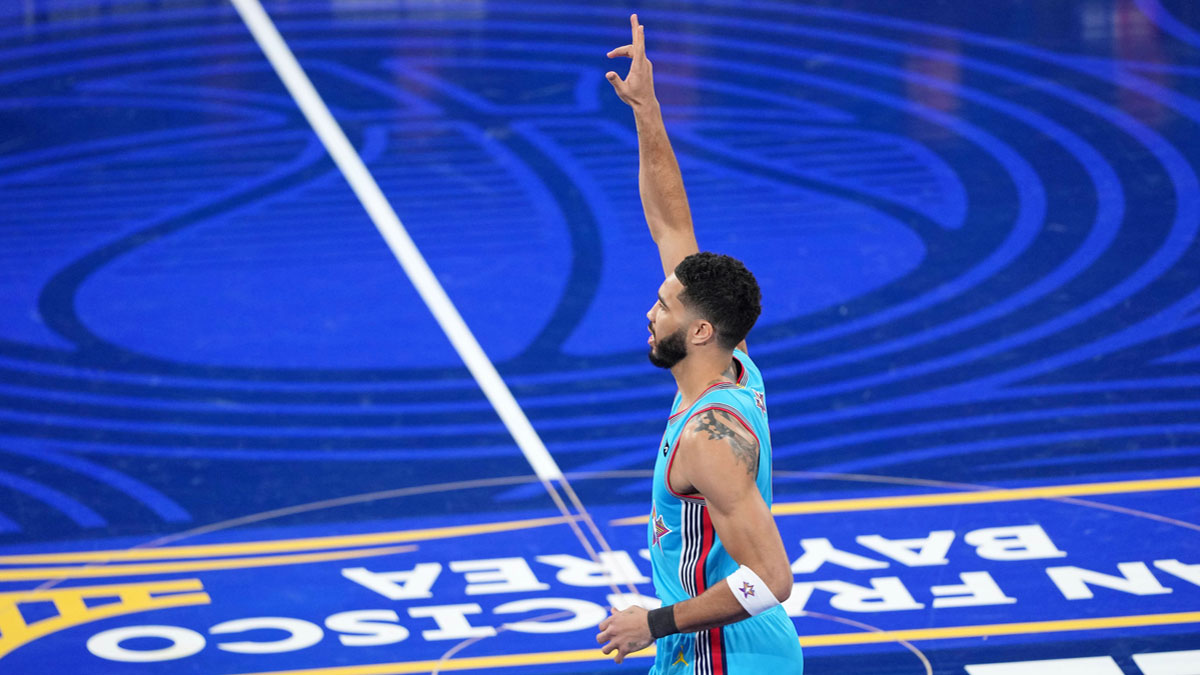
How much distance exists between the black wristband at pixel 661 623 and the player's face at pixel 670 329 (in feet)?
2.12

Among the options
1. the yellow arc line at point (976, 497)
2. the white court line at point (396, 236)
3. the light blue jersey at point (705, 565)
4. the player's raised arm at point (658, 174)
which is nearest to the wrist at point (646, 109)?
the player's raised arm at point (658, 174)

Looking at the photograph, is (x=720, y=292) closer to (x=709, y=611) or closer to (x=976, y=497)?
(x=709, y=611)

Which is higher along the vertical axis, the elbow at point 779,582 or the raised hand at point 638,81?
the raised hand at point 638,81

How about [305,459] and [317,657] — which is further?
[305,459]

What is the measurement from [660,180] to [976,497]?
122 inches

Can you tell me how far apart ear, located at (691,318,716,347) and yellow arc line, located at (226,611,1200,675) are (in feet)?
7.81

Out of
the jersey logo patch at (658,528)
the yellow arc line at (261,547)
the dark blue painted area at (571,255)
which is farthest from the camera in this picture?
the dark blue painted area at (571,255)

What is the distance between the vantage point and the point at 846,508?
723cm

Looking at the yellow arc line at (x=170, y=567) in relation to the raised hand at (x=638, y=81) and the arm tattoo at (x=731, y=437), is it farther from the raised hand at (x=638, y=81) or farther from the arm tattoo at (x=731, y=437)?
the arm tattoo at (x=731, y=437)

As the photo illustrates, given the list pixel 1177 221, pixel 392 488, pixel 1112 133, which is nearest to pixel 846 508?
pixel 392 488

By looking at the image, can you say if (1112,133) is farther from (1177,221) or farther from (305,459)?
(305,459)

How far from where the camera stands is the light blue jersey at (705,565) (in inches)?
160

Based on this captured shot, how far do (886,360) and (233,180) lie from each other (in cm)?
517

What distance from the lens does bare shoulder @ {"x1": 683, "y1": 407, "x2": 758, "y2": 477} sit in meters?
3.87
